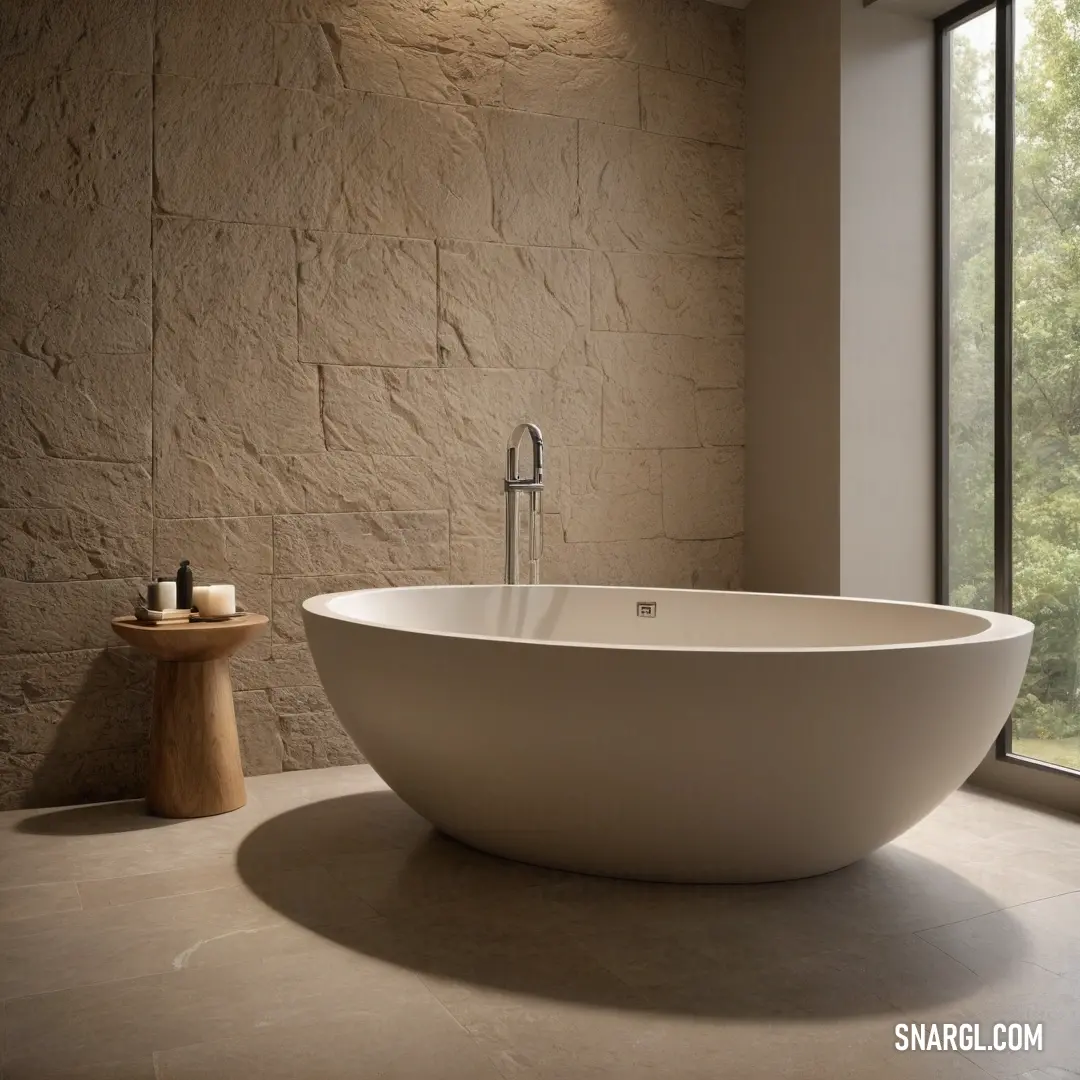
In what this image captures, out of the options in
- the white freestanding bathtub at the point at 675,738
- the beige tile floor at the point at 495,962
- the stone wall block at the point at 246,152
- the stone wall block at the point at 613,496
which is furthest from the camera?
the stone wall block at the point at 613,496

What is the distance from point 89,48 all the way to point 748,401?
7.44ft

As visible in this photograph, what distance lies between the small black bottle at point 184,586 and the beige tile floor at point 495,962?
607mm

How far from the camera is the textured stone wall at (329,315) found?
9.77ft

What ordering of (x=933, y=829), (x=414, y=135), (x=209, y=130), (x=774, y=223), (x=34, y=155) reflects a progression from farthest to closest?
(x=774, y=223)
(x=414, y=135)
(x=209, y=130)
(x=34, y=155)
(x=933, y=829)

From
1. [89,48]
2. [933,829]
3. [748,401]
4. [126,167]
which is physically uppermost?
[89,48]

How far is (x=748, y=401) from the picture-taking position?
3.91 m

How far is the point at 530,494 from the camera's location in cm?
346

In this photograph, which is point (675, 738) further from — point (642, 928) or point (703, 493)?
point (703, 493)

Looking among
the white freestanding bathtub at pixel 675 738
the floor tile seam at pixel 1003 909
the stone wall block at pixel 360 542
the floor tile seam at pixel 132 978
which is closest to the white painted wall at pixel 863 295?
the white freestanding bathtub at pixel 675 738

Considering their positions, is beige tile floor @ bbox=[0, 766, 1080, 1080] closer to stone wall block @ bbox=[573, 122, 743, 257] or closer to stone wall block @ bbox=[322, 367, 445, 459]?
stone wall block @ bbox=[322, 367, 445, 459]

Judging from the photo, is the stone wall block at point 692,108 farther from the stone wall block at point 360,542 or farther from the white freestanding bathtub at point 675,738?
the white freestanding bathtub at point 675,738

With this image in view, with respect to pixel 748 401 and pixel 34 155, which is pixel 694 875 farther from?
pixel 34 155

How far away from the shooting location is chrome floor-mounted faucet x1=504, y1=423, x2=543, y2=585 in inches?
133

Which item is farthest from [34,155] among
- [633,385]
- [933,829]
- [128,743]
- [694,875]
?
[933,829]
